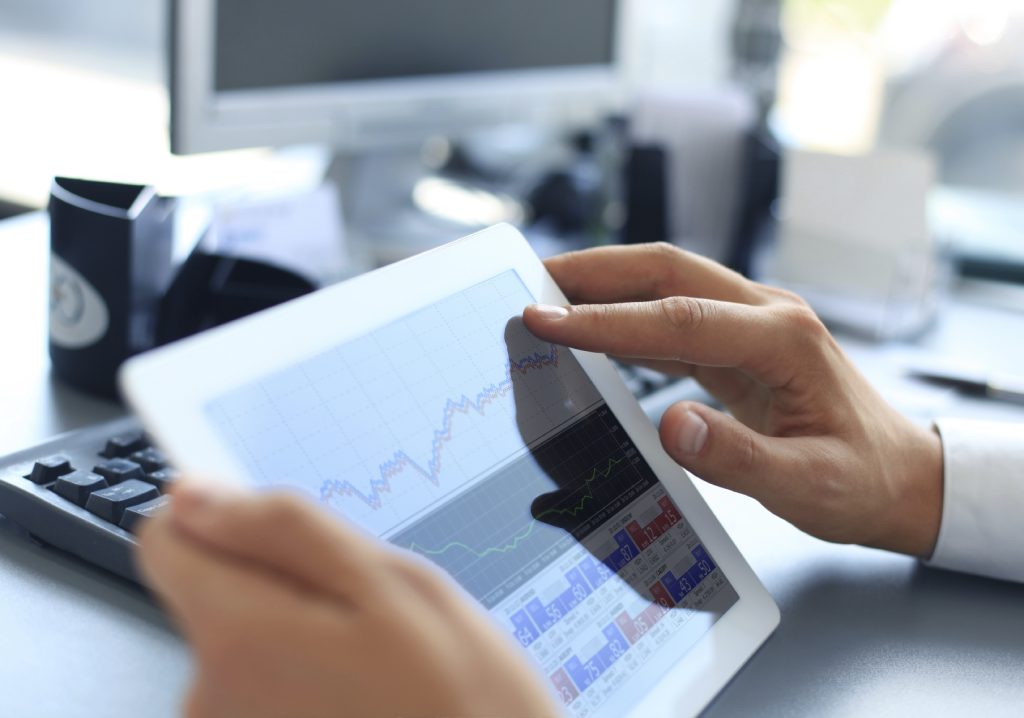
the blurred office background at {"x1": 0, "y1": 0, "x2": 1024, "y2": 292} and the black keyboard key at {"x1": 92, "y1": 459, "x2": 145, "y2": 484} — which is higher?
the blurred office background at {"x1": 0, "y1": 0, "x2": 1024, "y2": 292}

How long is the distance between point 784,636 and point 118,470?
1.06ft

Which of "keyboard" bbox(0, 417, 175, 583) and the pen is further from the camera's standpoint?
the pen

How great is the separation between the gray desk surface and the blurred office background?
3.06ft

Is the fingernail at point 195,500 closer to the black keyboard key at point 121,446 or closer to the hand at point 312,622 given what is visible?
the hand at point 312,622

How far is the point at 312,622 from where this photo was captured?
28 cm

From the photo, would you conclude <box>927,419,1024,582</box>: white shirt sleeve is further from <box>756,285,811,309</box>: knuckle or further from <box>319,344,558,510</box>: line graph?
<box>319,344,558,510</box>: line graph

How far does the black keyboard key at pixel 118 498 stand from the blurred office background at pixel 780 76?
101 cm

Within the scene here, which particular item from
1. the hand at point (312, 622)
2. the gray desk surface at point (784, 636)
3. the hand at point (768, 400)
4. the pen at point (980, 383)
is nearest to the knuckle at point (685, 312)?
the hand at point (768, 400)

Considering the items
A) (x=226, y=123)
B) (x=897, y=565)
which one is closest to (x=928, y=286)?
(x=897, y=565)

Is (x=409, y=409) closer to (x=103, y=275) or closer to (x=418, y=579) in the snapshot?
(x=418, y=579)

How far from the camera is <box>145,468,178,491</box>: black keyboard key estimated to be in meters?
0.50

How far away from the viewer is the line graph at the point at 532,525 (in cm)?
39

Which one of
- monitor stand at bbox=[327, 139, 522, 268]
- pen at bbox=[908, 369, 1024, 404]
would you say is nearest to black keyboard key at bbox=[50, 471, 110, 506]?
monitor stand at bbox=[327, 139, 522, 268]

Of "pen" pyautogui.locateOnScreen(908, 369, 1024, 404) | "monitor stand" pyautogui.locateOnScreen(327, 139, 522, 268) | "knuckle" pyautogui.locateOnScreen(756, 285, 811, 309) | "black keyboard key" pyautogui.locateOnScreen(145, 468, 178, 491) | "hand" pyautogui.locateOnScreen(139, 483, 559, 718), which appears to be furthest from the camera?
"monitor stand" pyautogui.locateOnScreen(327, 139, 522, 268)
